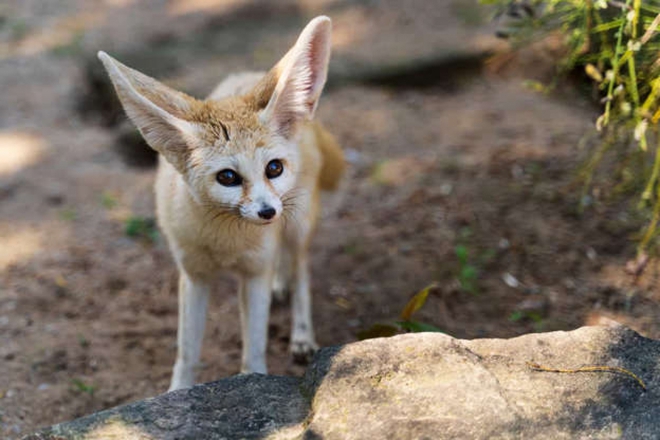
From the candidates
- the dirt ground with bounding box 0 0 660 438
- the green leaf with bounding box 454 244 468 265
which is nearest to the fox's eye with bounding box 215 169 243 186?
the dirt ground with bounding box 0 0 660 438

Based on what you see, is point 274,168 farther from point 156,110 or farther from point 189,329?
point 189,329

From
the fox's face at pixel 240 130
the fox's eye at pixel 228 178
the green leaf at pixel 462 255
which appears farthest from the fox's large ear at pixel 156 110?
the green leaf at pixel 462 255

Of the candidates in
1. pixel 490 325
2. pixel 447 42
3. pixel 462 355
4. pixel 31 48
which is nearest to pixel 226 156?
pixel 462 355

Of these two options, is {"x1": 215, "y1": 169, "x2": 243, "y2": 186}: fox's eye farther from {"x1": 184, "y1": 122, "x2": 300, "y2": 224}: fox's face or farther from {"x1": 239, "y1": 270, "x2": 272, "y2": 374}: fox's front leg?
{"x1": 239, "y1": 270, "x2": 272, "y2": 374}: fox's front leg

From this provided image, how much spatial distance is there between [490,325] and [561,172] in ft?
5.10

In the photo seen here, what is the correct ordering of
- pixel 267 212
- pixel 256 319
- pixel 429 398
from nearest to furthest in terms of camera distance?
pixel 429 398 → pixel 267 212 → pixel 256 319

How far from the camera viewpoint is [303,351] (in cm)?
384

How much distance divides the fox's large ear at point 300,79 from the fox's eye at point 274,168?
0.15 metres

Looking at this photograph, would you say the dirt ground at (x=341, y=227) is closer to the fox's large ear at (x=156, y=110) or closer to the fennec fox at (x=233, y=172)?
the fennec fox at (x=233, y=172)

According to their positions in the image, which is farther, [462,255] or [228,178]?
[462,255]

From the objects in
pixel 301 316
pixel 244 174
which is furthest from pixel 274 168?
pixel 301 316

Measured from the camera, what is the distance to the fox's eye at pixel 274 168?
2812 millimetres

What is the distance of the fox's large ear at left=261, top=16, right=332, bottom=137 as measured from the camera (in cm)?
274

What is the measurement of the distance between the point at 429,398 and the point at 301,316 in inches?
69.8
